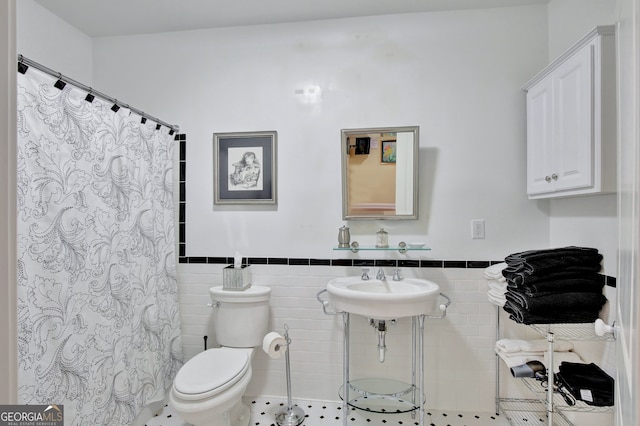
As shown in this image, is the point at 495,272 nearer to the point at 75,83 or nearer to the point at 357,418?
the point at 357,418

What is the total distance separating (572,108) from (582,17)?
608 millimetres

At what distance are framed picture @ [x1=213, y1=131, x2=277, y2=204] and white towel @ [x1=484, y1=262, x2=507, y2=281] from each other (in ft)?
4.53

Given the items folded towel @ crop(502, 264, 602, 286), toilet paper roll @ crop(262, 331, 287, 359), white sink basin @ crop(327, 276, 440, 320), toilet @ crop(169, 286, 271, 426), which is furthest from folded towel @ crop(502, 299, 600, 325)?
toilet @ crop(169, 286, 271, 426)

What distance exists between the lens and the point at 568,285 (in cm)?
141

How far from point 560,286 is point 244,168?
6.17ft

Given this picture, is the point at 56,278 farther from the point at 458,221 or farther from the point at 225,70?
the point at 458,221

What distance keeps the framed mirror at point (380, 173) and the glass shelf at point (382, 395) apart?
1055 mm

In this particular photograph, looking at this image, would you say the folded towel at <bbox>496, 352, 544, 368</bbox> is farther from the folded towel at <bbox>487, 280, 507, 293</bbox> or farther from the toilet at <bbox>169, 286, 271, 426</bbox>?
the toilet at <bbox>169, 286, 271, 426</bbox>

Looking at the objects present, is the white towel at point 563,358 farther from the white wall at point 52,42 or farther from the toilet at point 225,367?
the white wall at point 52,42

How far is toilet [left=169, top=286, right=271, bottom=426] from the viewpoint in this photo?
56.0 inches

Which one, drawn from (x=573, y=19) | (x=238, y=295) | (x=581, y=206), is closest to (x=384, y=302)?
(x=238, y=295)

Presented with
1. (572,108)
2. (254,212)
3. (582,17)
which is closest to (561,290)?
(572,108)

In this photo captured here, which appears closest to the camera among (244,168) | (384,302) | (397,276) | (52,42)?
(384,302)

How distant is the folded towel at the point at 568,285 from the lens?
4.62ft
